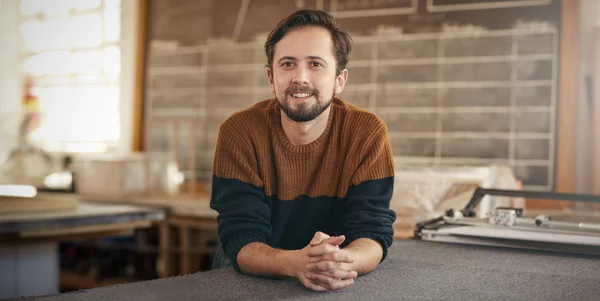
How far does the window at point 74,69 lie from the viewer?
4.62 m

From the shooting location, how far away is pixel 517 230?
1509 millimetres

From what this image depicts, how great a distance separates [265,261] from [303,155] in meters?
0.29

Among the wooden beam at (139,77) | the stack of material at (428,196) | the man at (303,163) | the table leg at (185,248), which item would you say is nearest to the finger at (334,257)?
the man at (303,163)

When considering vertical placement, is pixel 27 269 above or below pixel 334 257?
below

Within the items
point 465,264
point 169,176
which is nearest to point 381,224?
point 465,264

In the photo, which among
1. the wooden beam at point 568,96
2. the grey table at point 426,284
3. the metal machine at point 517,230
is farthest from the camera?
the wooden beam at point 568,96

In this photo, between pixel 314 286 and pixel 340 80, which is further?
pixel 340 80

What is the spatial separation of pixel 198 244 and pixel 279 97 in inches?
109

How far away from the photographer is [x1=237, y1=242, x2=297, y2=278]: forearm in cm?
108

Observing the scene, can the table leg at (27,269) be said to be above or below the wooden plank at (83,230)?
below

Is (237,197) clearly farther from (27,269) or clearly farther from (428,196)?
(27,269)

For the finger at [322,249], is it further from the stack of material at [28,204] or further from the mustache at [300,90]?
the stack of material at [28,204]

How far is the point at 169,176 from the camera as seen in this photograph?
412 cm

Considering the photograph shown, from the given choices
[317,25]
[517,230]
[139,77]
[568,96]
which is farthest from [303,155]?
[139,77]
